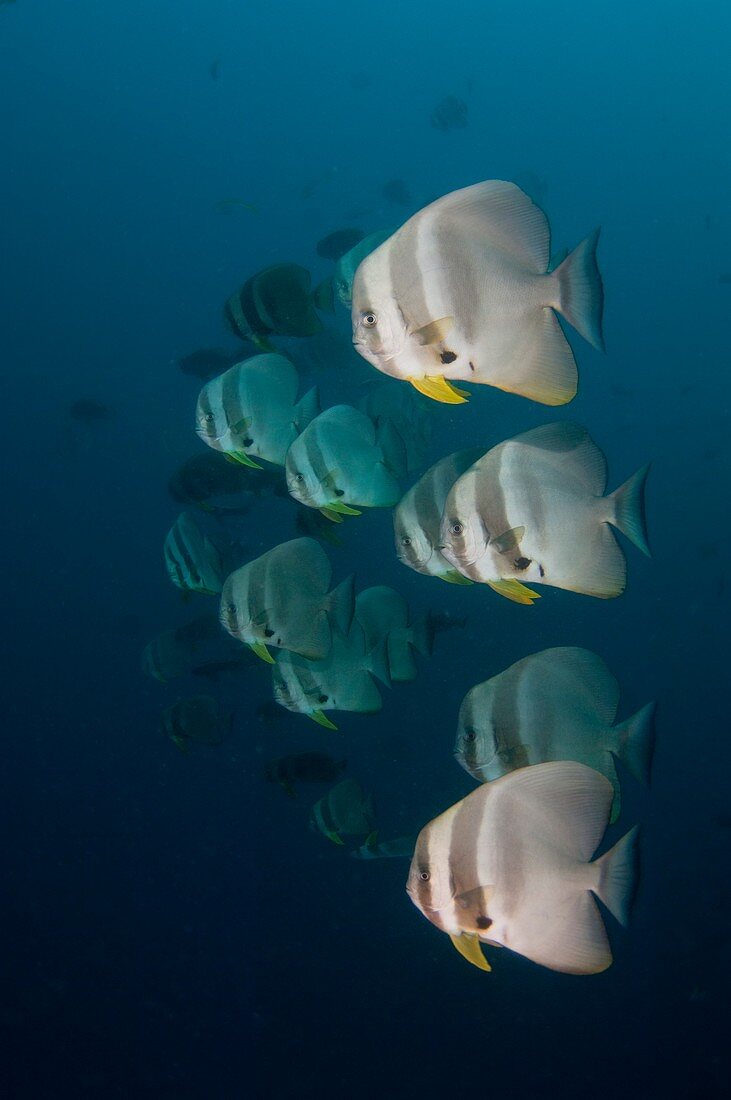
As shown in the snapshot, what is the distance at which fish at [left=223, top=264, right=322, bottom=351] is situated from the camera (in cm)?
383

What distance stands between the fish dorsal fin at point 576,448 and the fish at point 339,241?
498 cm

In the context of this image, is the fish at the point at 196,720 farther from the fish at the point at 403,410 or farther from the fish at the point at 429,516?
the fish at the point at 429,516

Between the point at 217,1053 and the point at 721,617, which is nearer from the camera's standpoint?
the point at 217,1053

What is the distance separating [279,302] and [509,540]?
7.36 feet

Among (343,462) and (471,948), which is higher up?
(343,462)

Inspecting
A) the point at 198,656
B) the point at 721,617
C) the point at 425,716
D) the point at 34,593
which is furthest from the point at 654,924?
the point at 34,593

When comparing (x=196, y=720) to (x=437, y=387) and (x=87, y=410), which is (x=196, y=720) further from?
(x=87, y=410)

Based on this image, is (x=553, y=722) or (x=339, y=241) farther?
(x=339, y=241)

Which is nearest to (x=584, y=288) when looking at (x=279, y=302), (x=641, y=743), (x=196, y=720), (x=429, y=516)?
(x=429, y=516)

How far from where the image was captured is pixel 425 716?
10.7 meters

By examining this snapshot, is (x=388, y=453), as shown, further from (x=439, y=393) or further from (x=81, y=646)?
(x=81, y=646)

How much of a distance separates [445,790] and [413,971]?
2191 mm

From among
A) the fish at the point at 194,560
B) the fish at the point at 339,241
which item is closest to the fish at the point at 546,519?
the fish at the point at 194,560

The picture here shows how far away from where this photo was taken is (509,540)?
2238 mm
